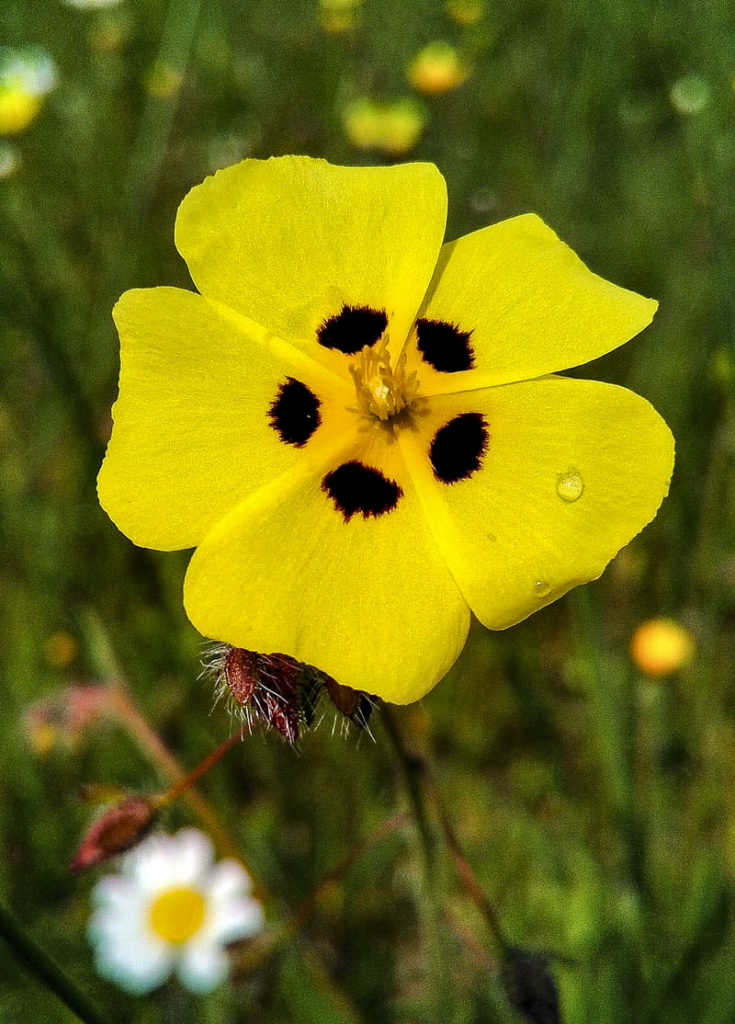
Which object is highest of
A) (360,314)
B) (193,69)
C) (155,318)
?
(193,69)

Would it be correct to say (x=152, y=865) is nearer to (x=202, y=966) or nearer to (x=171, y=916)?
(x=171, y=916)

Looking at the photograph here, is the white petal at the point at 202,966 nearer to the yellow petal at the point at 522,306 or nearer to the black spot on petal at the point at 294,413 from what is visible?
the black spot on petal at the point at 294,413

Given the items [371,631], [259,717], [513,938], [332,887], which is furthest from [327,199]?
[332,887]

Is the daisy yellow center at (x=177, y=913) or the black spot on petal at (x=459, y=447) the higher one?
the black spot on petal at (x=459, y=447)

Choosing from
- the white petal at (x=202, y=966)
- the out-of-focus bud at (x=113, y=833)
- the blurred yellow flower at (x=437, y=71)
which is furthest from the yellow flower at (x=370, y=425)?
the blurred yellow flower at (x=437, y=71)

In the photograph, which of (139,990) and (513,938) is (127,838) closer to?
(139,990)

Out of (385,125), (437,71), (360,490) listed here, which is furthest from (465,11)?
(360,490)
